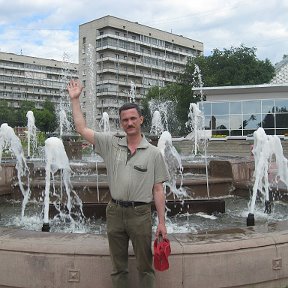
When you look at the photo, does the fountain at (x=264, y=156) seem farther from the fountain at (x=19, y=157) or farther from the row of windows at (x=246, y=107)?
the row of windows at (x=246, y=107)

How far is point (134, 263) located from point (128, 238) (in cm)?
44

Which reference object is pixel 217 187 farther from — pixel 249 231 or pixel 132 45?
pixel 132 45

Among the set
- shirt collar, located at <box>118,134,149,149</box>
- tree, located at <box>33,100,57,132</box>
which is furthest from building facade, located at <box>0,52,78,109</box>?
A: shirt collar, located at <box>118,134,149,149</box>

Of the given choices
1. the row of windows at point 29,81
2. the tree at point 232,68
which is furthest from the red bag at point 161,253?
the row of windows at point 29,81

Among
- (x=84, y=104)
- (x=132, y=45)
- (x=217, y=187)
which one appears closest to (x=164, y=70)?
(x=132, y=45)

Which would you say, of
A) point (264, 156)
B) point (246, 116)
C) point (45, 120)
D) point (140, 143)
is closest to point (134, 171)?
point (140, 143)

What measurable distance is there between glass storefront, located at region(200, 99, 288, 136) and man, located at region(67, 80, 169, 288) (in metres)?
33.7

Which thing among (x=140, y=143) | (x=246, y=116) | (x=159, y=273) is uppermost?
(x=246, y=116)

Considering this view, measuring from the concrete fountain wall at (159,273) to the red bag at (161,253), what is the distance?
575mm

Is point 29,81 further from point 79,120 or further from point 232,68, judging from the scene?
point 79,120

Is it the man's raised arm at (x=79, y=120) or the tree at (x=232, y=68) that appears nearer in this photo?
the man's raised arm at (x=79, y=120)

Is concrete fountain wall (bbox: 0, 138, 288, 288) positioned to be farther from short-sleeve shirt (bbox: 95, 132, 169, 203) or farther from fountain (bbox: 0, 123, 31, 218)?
fountain (bbox: 0, 123, 31, 218)

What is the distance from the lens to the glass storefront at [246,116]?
35.6 metres

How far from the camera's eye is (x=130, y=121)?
11.3ft
